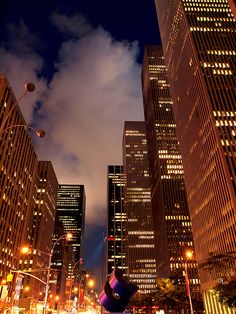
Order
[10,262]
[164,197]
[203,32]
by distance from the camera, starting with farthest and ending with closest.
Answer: [164,197]
[203,32]
[10,262]

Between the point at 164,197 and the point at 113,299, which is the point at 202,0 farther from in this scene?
the point at 113,299

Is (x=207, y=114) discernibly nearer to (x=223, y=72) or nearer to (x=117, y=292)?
(x=223, y=72)

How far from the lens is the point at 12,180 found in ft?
322

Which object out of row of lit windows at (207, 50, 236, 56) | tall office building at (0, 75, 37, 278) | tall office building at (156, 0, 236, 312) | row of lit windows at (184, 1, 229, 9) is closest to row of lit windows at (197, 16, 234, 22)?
tall office building at (156, 0, 236, 312)

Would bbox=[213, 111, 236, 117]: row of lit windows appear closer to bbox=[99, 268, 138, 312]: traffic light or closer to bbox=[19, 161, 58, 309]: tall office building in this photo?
bbox=[99, 268, 138, 312]: traffic light

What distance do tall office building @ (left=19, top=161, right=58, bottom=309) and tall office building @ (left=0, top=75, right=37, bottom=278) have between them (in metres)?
48.3

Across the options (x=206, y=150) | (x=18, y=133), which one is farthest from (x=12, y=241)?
(x=206, y=150)

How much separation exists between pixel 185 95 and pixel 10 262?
98.5 m

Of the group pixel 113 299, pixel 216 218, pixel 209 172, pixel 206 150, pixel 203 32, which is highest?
pixel 203 32

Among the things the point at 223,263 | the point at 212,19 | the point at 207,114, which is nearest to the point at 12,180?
the point at 223,263

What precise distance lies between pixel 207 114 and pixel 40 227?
4386 inches

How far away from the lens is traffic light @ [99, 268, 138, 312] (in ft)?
91.2

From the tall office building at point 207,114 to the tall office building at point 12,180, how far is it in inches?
2639

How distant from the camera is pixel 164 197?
655 ft
